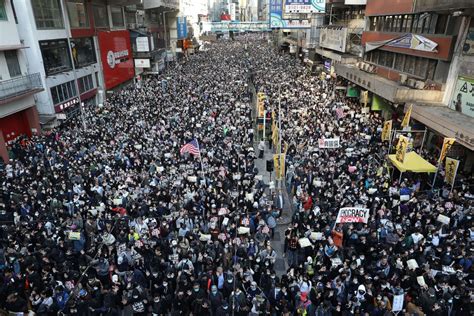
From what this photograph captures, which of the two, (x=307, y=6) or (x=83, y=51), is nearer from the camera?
(x=83, y=51)

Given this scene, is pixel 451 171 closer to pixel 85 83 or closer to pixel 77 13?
pixel 85 83

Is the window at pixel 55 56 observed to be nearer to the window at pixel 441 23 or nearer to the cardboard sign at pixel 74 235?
the cardboard sign at pixel 74 235

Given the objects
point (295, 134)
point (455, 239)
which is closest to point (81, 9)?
point (295, 134)

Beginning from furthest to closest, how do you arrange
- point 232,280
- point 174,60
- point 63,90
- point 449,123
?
point 174,60, point 63,90, point 449,123, point 232,280

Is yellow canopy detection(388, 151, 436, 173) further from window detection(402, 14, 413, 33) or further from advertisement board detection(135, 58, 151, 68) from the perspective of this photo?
advertisement board detection(135, 58, 151, 68)

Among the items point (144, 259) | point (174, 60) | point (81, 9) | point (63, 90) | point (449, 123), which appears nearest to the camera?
point (144, 259)

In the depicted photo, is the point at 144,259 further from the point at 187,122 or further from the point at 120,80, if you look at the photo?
the point at 120,80

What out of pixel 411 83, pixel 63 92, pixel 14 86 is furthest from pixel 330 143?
pixel 63 92
